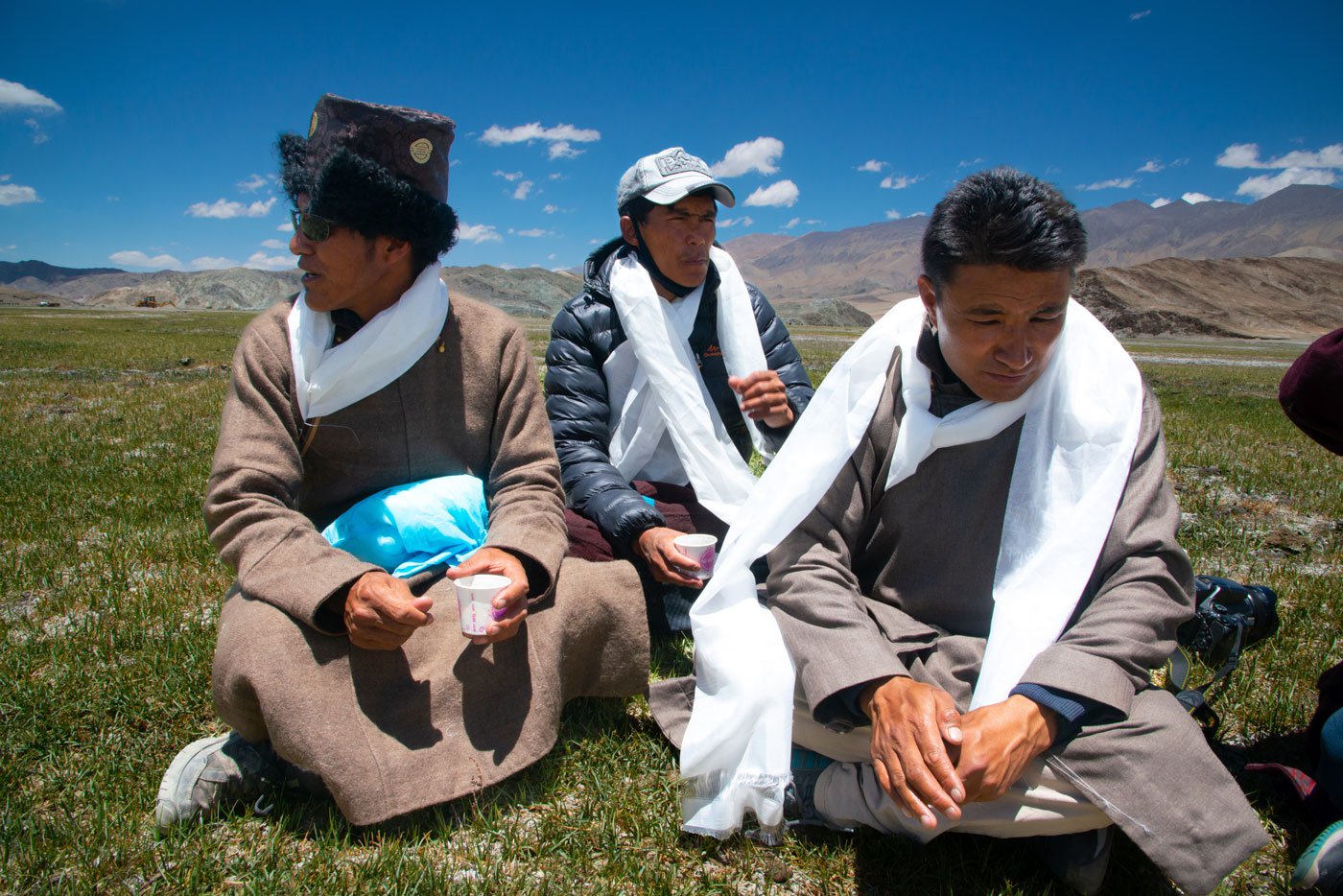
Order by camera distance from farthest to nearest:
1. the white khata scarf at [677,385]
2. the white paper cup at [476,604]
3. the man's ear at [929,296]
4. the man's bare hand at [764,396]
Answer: the white khata scarf at [677,385] < the man's bare hand at [764,396] < the man's ear at [929,296] < the white paper cup at [476,604]

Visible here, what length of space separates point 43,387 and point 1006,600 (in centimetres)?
1285

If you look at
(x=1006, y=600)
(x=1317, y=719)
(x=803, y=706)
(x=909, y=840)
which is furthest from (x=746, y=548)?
(x=1317, y=719)

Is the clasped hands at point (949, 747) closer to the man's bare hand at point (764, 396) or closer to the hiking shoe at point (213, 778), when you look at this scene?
the man's bare hand at point (764, 396)

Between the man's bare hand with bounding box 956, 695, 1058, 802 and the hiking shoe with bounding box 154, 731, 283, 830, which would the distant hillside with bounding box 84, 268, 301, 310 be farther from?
the man's bare hand with bounding box 956, 695, 1058, 802

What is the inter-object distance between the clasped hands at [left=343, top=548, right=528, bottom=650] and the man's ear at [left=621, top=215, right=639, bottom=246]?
6.16ft

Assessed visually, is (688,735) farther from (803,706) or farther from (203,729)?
(203,729)

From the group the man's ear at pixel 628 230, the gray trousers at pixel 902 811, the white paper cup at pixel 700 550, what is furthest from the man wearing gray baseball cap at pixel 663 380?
the gray trousers at pixel 902 811

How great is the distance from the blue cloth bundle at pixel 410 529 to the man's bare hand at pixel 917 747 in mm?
1418

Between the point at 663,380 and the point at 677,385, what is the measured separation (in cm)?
6

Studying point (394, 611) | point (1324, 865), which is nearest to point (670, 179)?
point (394, 611)

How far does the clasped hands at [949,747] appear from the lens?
5.89 ft

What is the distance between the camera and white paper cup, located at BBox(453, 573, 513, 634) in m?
2.18

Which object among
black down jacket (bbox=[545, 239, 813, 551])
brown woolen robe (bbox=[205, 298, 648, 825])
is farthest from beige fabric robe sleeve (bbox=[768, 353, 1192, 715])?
black down jacket (bbox=[545, 239, 813, 551])

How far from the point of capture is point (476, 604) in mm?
2186
